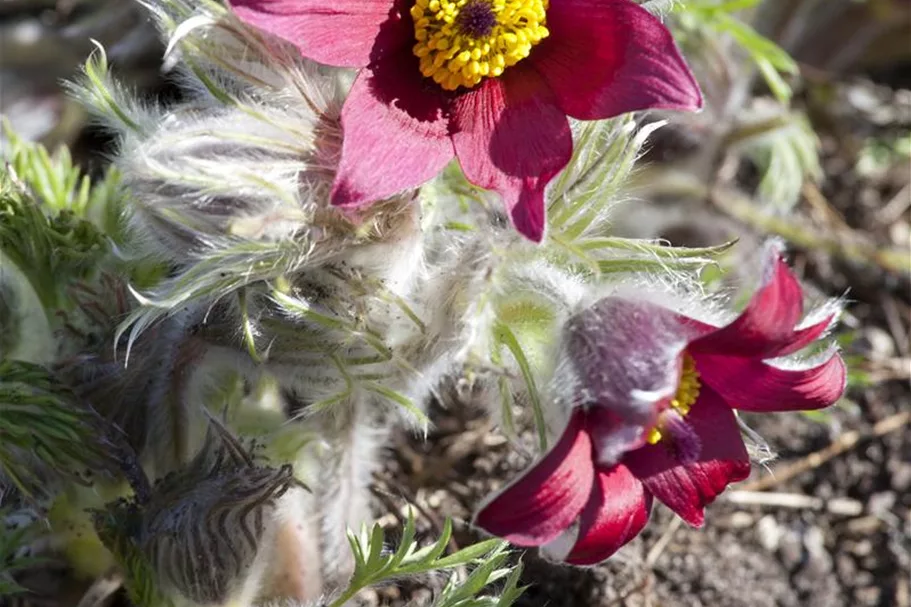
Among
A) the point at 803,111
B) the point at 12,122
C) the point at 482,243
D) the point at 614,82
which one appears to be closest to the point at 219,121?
the point at 482,243

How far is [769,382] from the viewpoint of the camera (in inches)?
50.2

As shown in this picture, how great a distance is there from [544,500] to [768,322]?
291mm

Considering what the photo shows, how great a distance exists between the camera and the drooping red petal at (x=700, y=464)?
1267 millimetres

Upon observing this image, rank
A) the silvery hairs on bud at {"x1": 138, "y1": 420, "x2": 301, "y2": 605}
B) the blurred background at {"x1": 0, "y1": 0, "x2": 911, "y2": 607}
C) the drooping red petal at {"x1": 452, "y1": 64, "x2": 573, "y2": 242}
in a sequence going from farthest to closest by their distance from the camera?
the blurred background at {"x1": 0, "y1": 0, "x2": 911, "y2": 607} < the silvery hairs on bud at {"x1": 138, "y1": 420, "x2": 301, "y2": 605} < the drooping red petal at {"x1": 452, "y1": 64, "x2": 573, "y2": 242}

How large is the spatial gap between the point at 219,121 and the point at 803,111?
5.88 ft

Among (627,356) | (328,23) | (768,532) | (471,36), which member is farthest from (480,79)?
(768,532)


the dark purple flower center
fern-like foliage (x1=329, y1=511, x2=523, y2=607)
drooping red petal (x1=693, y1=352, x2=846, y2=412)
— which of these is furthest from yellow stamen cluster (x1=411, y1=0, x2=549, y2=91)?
fern-like foliage (x1=329, y1=511, x2=523, y2=607)

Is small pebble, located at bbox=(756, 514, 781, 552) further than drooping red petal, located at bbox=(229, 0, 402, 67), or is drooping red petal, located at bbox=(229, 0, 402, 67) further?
small pebble, located at bbox=(756, 514, 781, 552)

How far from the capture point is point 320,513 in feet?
5.41

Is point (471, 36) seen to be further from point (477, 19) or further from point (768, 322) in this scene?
point (768, 322)

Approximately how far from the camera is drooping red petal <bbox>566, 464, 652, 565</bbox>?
1.21m

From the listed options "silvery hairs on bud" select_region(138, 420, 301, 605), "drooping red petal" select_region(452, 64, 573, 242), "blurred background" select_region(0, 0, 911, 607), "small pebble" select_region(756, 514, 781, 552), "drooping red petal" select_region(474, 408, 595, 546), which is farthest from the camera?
"small pebble" select_region(756, 514, 781, 552)

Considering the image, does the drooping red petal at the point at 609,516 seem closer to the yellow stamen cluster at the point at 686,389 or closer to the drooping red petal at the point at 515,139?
the yellow stamen cluster at the point at 686,389

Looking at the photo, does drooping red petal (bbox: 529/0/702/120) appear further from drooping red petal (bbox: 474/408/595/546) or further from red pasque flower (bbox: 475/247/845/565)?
drooping red petal (bbox: 474/408/595/546)
